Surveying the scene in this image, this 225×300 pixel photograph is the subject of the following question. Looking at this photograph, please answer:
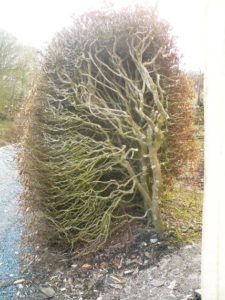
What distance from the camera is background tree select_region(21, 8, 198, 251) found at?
173 cm

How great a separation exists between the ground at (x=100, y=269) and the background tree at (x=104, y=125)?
0.07 m

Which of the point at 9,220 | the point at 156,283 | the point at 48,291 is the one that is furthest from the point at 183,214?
the point at 9,220

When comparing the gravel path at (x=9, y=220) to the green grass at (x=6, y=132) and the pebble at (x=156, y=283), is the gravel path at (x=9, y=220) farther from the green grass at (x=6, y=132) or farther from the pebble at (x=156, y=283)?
the pebble at (x=156, y=283)

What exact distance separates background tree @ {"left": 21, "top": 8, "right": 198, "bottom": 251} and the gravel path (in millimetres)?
117

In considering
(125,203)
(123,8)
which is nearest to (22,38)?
(123,8)

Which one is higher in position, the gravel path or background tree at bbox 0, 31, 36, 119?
background tree at bbox 0, 31, 36, 119

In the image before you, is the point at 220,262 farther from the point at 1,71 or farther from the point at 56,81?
the point at 1,71

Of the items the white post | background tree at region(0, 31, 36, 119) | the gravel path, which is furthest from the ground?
the white post

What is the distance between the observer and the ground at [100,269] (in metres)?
1.67

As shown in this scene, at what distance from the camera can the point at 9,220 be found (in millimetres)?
1919

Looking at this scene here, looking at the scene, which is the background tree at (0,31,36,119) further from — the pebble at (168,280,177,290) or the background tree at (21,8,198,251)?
the pebble at (168,280,177,290)

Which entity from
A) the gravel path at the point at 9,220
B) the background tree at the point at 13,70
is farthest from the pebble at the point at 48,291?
the background tree at the point at 13,70

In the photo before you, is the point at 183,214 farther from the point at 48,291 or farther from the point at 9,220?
the point at 9,220

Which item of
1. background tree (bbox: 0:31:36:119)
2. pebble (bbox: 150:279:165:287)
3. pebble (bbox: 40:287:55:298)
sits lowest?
pebble (bbox: 40:287:55:298)
